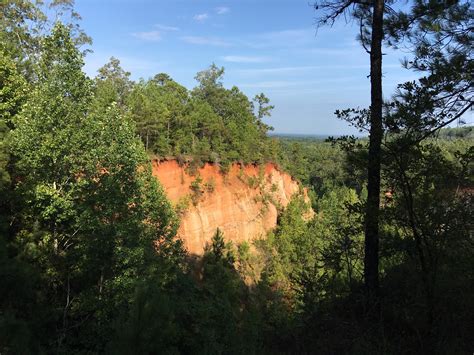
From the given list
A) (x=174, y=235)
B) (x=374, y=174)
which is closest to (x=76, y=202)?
(x=174, y=235)

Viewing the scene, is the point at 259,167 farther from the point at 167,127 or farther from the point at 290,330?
the point at 290,330

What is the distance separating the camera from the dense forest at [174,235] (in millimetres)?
5535

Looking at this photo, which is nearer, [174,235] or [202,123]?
[174,235]

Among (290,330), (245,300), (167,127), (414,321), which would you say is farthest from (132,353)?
(167,127)

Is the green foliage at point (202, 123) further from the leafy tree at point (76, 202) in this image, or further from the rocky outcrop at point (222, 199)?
the leafy tree at point (76, 202)

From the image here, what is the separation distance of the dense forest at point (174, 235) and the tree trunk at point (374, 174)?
2.7 inches

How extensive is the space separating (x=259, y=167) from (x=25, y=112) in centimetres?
2815

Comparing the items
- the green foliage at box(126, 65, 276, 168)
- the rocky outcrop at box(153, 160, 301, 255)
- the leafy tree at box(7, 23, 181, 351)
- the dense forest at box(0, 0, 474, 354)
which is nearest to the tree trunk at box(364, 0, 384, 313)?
the dense forest at box(0, 0, 474, 354)

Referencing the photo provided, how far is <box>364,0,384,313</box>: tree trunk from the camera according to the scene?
6254mm

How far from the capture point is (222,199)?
32188 mm

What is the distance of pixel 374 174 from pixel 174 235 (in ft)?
34.8

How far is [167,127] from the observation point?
29234mm

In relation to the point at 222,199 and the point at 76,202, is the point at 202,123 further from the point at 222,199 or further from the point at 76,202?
the point at 76,202

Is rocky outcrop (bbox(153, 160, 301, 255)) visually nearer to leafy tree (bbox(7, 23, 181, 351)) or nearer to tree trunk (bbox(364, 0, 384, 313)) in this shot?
leafy tree (bbox(7, 23, 181, 351))
